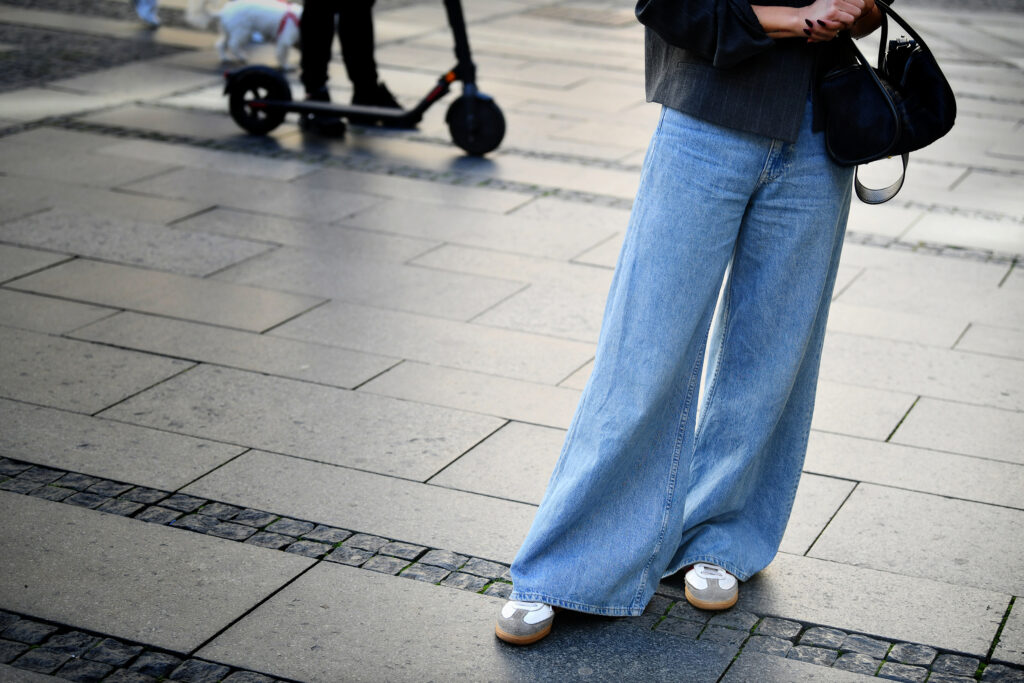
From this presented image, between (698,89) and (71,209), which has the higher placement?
(698,89)

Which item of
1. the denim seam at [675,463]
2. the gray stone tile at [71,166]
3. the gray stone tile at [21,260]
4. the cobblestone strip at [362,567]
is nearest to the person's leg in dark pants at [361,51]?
the gray stone tile at [71,166]

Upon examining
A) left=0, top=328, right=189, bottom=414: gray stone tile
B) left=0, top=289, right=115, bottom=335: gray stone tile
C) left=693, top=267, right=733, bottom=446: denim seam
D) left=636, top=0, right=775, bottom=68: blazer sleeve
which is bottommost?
left=0, top=328, right=189, bottom=414: gray stone tile

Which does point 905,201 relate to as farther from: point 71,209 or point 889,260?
point 71,209

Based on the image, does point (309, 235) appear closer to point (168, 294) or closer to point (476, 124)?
point (168, 294)

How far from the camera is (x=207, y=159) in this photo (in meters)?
6.96

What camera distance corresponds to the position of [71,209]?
5945 mm

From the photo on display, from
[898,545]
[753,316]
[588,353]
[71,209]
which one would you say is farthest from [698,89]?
[71,209]

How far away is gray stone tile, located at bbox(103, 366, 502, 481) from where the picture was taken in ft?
12.2

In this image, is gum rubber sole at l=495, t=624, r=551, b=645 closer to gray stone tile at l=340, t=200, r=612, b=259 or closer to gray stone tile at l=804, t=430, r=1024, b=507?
gray stone tile at l=804, t=430, r=1024, b=507

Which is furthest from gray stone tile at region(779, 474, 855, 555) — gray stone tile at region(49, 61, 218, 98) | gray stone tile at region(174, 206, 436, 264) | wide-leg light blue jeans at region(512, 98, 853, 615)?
gray stone tile at region(49, 61, 218, 98)

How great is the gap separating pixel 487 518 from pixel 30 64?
7344mm

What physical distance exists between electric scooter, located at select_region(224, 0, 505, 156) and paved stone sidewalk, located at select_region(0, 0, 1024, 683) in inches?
6.8

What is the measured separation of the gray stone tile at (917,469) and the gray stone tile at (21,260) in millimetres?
3201

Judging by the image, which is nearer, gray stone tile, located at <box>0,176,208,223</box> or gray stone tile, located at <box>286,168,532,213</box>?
gray stone tile, located at <box>0,176,208,223</box>
